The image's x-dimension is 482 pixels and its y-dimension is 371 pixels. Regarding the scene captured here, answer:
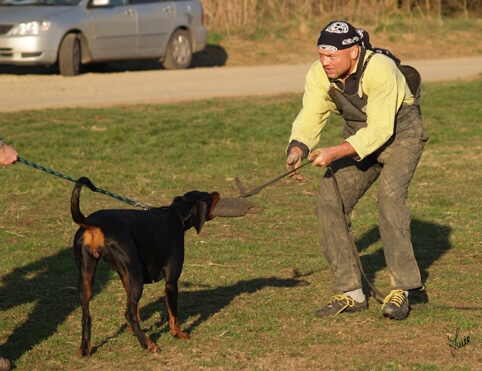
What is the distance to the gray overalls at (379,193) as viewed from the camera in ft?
21.6

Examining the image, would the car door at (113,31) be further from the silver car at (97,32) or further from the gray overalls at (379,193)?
the gray overalls at (379,193)

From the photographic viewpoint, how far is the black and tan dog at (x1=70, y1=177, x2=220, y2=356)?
5.61 meters

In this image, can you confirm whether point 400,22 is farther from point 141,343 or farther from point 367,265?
point 141,343

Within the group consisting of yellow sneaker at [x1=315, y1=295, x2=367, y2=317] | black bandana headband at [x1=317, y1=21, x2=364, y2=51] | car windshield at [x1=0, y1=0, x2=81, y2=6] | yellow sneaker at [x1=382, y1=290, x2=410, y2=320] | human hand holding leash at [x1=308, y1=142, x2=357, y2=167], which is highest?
black bandana headband at [x1=317, y1=21, x2=364, y2=51]

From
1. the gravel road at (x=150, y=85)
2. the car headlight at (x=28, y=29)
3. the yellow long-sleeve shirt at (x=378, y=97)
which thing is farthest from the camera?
the car headlight at (x=28, y=29)

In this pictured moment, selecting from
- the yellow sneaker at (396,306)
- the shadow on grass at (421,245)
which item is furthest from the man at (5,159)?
the shadow on grass at (421,245)

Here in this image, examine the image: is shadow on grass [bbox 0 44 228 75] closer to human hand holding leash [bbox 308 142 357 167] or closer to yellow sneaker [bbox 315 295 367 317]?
yellow sneaker [bbox 315 295 367 317]

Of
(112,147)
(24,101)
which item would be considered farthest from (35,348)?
(24,101)

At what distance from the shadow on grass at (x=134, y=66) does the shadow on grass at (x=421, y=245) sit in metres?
10.9

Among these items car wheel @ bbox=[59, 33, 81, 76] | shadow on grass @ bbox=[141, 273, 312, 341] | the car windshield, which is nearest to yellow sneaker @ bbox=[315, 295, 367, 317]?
shadow on grass @ bbox=[141, 273, 312, 341]

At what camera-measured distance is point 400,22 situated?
A: 27.6 m

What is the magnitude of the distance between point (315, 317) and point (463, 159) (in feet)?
23.0

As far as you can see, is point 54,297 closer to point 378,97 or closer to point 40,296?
point 40,296

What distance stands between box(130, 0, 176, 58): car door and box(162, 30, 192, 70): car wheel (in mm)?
273
